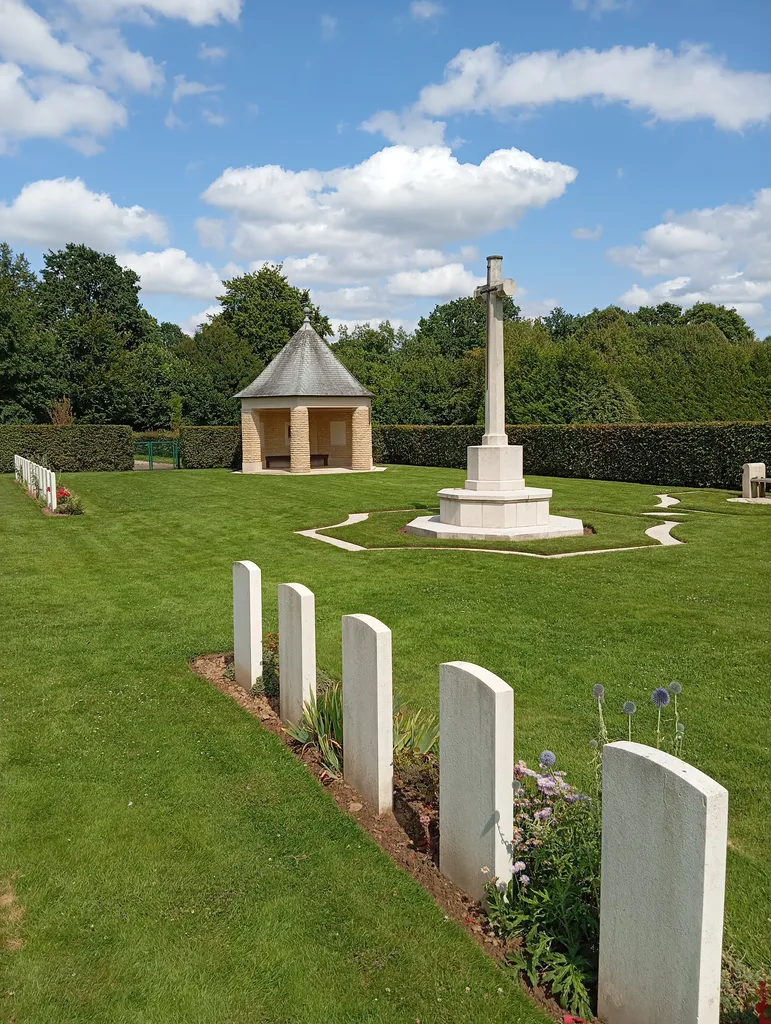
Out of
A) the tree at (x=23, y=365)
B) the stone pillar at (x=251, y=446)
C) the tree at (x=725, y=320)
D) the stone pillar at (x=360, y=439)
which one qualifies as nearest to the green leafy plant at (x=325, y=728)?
the stone pillar at (x=360, y=439)

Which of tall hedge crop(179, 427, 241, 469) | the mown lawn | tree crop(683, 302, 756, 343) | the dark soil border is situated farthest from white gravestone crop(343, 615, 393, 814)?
tree crop(683, 302, 756, 343)

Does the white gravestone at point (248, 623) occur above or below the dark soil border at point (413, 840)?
above

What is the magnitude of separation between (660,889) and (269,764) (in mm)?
2661

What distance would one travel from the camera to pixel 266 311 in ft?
189

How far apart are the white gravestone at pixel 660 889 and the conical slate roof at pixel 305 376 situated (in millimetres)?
28665

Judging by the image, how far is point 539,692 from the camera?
5461mm

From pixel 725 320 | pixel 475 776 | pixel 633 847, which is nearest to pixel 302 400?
pixel 475 776

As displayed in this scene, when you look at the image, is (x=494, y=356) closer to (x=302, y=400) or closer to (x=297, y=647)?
(x=297, y=647)

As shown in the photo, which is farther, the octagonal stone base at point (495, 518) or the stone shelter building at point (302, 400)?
the stone shelter building at point (302, 400)

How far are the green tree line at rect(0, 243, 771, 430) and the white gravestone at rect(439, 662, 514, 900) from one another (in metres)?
28.8

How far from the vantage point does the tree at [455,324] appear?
241ft

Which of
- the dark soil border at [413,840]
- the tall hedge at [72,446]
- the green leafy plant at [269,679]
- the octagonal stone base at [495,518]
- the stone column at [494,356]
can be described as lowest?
the dark soil border at [413,840]

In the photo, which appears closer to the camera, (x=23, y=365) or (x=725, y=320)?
(x=23, y=365)

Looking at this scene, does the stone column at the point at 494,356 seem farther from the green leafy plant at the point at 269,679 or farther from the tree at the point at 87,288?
the tree at the point at 87,288
